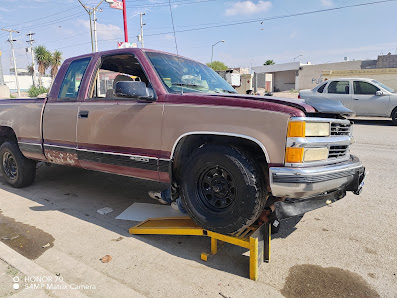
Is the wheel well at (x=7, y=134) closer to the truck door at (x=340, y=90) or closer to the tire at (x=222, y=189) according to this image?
the tire at (x=222, y=189)

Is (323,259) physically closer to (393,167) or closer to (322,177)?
(322,177)

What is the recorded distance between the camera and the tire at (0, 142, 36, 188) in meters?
5.03

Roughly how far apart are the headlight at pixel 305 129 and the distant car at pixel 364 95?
9.63m

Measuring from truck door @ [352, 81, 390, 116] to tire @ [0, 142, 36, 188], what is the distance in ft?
37.5

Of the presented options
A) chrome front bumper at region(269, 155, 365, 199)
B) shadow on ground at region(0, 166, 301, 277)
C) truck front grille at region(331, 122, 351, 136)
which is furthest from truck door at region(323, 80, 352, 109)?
chrome front bumper at region(269, 155, 365, 199)

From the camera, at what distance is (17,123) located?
4.87 metres

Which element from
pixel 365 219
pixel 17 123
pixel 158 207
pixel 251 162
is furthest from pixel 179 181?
pixel 17 123

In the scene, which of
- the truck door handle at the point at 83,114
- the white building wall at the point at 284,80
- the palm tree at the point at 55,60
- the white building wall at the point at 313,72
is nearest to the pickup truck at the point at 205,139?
the truck door handle at the point at 83,114

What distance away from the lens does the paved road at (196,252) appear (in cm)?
253

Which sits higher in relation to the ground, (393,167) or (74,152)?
(74,152)

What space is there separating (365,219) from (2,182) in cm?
582

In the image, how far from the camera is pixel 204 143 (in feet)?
10.2

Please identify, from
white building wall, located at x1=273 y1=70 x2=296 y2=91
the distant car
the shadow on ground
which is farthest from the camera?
white building wall, located at x1=273 y1=70 x2=296 y2=91

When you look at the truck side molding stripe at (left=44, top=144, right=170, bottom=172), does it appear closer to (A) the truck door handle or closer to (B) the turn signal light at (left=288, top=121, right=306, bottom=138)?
(A) the truck door handle
